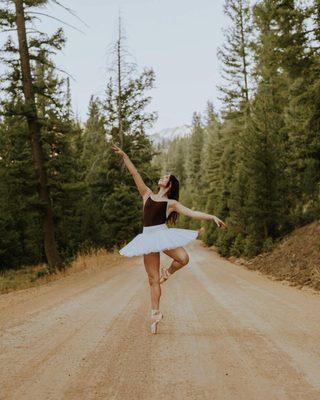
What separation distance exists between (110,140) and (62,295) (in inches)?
847

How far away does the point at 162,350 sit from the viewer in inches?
187

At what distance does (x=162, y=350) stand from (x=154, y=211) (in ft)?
6.44

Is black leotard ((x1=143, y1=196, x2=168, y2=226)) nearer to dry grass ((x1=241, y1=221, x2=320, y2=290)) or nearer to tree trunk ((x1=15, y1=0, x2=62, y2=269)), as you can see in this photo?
dry grass ((x1=241, y1=221, x2=320, y2=290))

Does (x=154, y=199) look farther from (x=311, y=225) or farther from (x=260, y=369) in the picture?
(x=311, y=225)

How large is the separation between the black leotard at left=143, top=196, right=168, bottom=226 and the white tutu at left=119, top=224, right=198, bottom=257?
74 mm

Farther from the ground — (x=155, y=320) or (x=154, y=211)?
(x=154, y=211)

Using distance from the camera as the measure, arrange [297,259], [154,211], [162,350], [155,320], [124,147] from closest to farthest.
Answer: [162,350] < [155,320] < [154,211] < [297,259] < [124,147]

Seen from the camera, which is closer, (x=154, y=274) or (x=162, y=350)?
(x=162, y=350)

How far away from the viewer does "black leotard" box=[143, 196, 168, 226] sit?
5875 millimetres

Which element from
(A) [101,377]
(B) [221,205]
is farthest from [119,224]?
(A) [101,377]

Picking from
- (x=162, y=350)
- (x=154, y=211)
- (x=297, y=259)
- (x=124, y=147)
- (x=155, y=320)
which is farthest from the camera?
(x=124, y=147)

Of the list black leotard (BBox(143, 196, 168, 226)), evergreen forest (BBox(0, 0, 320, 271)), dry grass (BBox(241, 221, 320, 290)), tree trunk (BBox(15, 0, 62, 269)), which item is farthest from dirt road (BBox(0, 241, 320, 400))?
Answer: evergreen forest (BBox(0, 0, 320, 271))

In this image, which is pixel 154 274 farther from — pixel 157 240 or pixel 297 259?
pixel 297 259

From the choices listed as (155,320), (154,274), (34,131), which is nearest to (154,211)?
(154,274)
